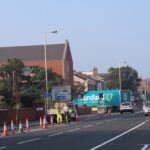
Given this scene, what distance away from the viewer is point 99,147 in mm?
22125

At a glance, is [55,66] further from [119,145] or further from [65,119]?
[119,145]

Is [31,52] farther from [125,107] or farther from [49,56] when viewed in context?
[125,107]

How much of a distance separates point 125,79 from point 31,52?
33.8 meters

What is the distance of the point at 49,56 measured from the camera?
123688 millimetres

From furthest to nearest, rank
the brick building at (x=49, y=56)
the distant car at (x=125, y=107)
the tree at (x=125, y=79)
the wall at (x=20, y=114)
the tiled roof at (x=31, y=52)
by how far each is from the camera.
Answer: the tree at (x=125, y=79), the tiled roof at (x=31, y=52), the brick building at (x=49, y=56), the distant car at (x=125, y=107), the wall at (x=20, y=114)

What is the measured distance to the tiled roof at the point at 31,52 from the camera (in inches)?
4879

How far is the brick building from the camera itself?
121900 millimetres

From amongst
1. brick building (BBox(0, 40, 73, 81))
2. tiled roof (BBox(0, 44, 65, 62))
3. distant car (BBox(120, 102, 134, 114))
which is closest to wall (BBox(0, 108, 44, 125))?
distant car (BBox(120, 102, 134, 114))

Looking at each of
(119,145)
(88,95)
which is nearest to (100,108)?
(88,95)

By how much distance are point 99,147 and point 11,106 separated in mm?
45289

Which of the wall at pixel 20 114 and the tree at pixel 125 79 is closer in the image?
the wall at pixel 20 114

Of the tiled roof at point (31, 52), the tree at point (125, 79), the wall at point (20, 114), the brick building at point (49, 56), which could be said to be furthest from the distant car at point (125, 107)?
the tree at point (125, 79)

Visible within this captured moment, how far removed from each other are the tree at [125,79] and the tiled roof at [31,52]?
103ft

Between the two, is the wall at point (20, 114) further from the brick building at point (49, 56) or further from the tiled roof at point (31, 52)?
the tiled roof at point (31, 52)
